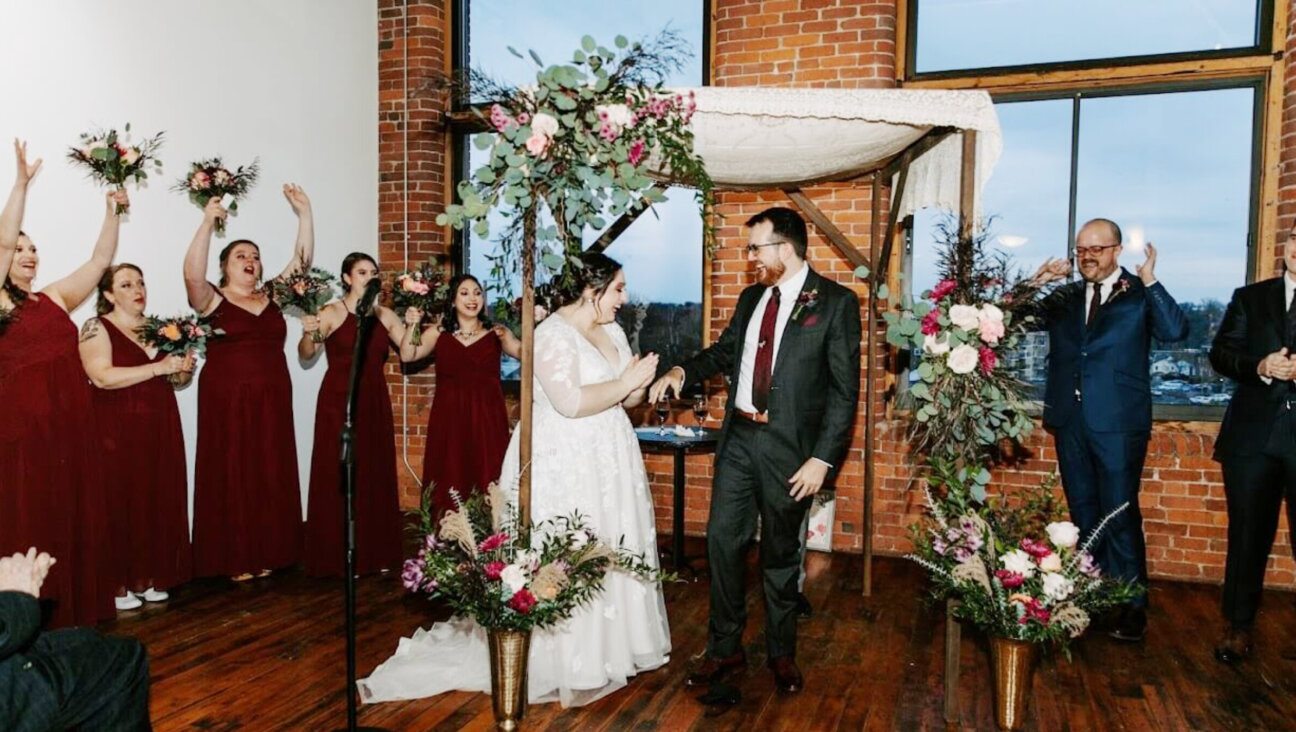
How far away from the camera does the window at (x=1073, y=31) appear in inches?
201

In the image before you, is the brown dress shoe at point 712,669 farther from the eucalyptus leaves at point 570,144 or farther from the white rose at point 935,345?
the eucalyptus leaves at point 570,144

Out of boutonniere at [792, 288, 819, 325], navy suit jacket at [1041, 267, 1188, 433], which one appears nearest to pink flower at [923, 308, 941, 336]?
boutonniere at [792, 288, 819, 325]

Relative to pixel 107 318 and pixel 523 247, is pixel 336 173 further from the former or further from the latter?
pixel 523 247

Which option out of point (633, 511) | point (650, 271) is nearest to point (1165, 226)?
point (650, 271)

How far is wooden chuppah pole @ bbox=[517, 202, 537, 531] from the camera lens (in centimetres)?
305

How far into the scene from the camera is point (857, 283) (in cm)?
556

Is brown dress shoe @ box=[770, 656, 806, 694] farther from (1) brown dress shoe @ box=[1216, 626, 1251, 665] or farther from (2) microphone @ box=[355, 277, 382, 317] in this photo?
(2) microphone @ box=[355, 277, 382, 317]

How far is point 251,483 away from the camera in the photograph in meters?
4.90

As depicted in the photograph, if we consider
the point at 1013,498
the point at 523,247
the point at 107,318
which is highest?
the point at 523,247

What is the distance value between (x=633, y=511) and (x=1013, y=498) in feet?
9.70

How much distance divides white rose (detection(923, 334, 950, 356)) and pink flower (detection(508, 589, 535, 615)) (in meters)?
1.60

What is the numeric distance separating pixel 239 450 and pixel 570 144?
2.98 m

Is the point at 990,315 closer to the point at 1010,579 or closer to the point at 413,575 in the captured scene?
the point at 1010,579

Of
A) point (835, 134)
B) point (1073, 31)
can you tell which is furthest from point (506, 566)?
point (1073, 31)
